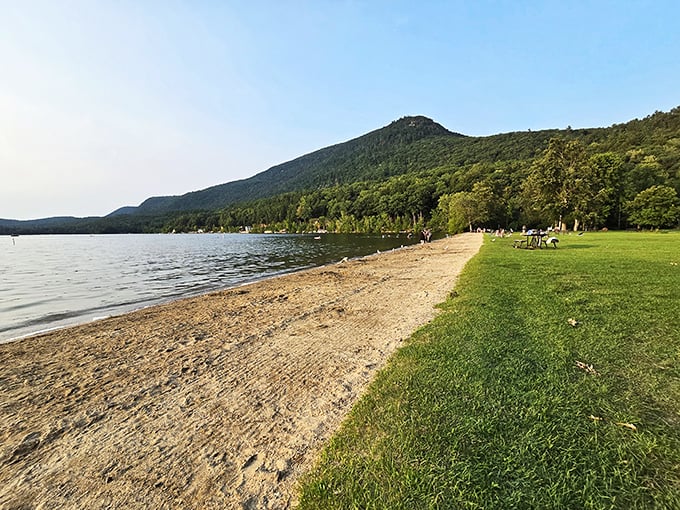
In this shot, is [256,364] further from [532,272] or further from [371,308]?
[532,272]

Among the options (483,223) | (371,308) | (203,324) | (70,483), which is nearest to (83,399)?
(70,483)

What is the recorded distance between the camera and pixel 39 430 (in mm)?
4258

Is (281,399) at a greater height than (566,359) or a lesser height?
lesser

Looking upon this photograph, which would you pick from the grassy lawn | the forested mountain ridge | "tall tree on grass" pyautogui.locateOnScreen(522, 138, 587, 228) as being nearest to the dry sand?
the grassy lawn

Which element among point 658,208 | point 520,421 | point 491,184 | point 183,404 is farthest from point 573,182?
point 183,404

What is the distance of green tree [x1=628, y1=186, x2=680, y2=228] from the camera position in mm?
51438

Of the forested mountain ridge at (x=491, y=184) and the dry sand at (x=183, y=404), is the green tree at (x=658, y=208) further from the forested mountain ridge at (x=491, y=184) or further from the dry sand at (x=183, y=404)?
the dry sand at (x=183, y=404)

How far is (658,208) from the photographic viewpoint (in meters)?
52.4

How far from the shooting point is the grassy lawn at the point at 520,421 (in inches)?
102

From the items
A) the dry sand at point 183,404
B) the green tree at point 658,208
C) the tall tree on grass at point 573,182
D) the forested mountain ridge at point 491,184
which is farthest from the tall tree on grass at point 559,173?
the dry sand at point 183,404

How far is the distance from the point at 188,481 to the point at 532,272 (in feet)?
42.7

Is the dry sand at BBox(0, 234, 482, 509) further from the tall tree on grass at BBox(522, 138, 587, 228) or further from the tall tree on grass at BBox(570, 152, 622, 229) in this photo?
the tall tree on grass at BBox(570, 152, 622, 229)

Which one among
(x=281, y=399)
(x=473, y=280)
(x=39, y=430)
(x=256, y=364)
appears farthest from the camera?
(x=473, y=280)

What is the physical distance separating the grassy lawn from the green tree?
210 ft
